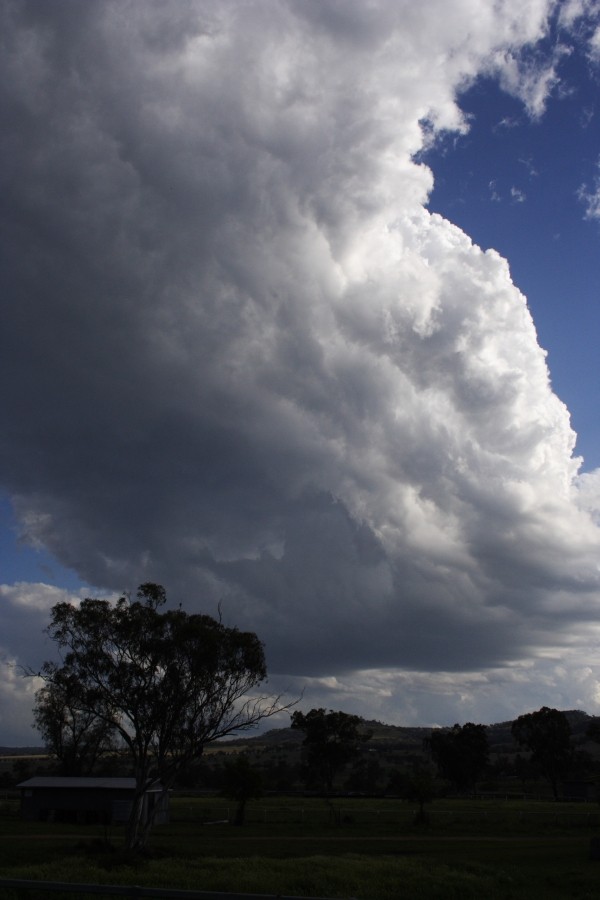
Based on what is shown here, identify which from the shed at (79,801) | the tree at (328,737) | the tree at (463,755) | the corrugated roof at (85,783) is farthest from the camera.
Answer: the tree at (463,755)

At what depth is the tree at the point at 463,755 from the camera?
12012 cm

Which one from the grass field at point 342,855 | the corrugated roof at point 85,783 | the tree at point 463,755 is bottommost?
the grass field at point 342,855

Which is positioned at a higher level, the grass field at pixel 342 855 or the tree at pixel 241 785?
the tree at pixel 241 785

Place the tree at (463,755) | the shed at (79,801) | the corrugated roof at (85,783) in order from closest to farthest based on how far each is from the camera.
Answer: the shed at (79,801)
the corrugated roof at (85,783)
the tree at (463,755)

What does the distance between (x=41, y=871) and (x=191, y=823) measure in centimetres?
4470

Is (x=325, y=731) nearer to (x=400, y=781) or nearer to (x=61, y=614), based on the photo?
(x=400, y=781)

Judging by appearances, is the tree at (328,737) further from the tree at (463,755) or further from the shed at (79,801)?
the shed at (79,801)

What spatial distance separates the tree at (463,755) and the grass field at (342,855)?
135 ft

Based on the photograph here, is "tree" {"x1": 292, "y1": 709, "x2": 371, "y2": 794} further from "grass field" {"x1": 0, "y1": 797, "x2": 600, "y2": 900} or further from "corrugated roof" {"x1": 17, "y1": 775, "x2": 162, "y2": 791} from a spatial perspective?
"corrugated roof" {"x1": 17, "y1": 775, "x2": 162, "y2": 791}

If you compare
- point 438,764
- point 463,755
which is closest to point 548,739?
point 463,755

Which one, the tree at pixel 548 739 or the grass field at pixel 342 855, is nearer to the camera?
the grass field at pixel 342 855

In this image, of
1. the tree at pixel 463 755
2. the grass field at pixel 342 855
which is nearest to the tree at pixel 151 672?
the grass field at pixel 342 855

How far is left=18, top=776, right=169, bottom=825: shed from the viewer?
70875mm

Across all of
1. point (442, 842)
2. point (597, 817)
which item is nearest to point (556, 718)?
point (597, 817)
